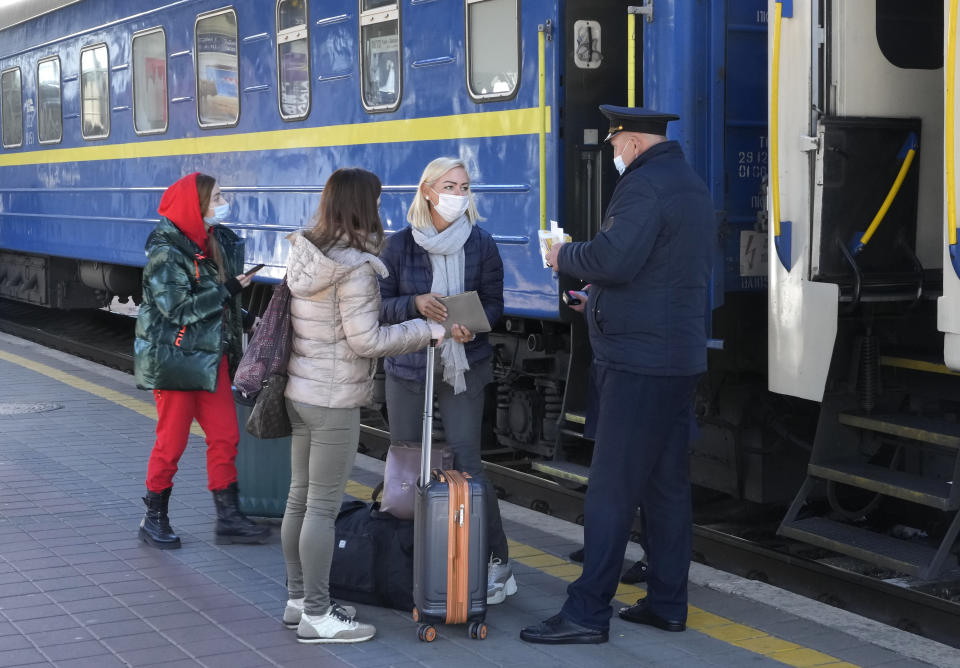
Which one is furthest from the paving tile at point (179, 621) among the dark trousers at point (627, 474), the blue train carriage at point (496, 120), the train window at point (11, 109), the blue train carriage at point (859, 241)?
the train window at point (11, 109)

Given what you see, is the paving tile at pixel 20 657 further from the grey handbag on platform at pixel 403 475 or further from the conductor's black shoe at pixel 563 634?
the conductor's black shoe at pixel 563 634

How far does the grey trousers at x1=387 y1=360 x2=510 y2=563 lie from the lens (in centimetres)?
535

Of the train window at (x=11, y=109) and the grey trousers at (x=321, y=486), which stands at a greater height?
the train window at (x=11, y=109)

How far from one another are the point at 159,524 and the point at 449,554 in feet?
6.33

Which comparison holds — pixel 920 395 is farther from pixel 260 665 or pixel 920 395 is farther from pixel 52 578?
pixel 52 578

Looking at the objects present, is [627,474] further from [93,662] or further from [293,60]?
[293,60]

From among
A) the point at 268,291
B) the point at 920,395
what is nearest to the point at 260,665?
the point at 920,395

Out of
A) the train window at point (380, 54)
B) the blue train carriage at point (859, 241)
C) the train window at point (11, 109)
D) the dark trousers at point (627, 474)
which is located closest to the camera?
the dark trousers at point (627, 474)

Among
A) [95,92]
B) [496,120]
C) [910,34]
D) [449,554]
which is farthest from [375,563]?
[95,92]

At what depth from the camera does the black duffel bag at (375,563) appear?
5250mm

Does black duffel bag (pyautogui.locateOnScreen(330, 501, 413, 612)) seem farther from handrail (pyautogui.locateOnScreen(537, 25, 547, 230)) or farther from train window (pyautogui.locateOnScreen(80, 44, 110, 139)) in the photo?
train window (pyautogui.locateOnScreen(80, 44, 110, 139))

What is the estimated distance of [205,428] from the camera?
633 centimetres

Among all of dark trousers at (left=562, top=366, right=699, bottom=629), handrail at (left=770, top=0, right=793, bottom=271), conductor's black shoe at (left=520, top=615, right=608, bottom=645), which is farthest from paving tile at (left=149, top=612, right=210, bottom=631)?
handrail at (left=770, top=0, right=793, bottom=271)

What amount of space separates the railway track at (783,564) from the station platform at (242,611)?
0.38m
